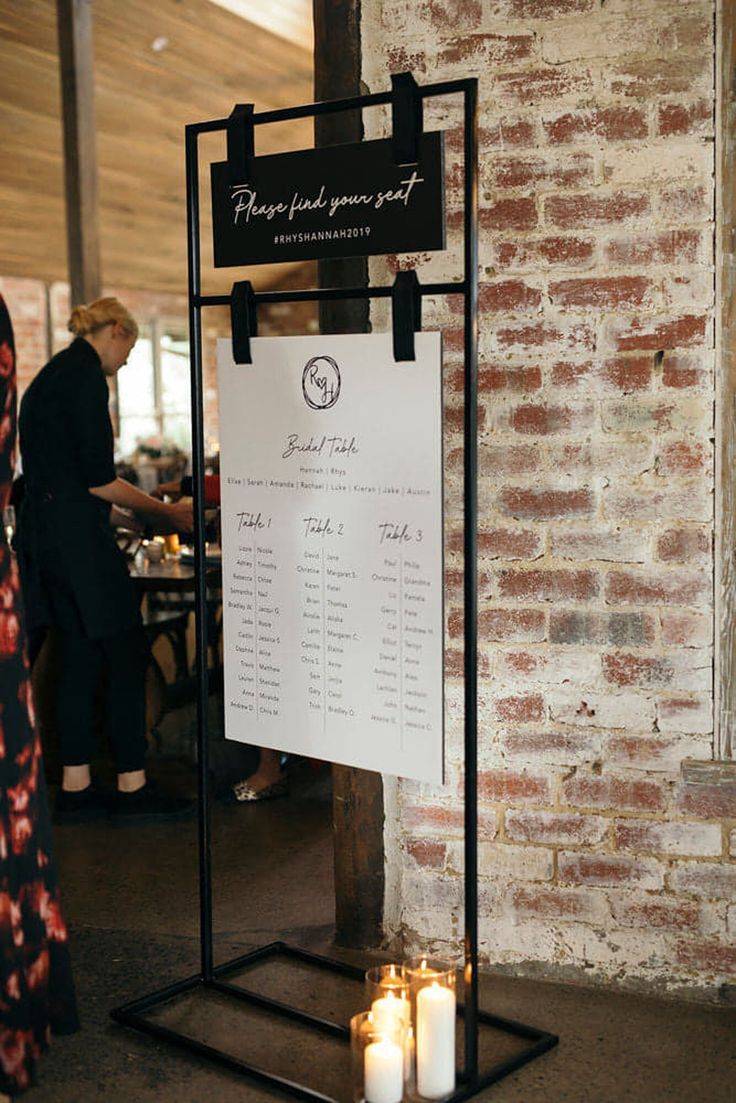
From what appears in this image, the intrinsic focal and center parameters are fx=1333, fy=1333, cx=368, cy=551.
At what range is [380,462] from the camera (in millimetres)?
2244

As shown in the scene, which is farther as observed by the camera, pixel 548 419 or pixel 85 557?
pixel 85 557

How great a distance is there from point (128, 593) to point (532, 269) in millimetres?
1697

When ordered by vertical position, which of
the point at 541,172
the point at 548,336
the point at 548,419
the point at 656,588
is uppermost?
the point at 541,172

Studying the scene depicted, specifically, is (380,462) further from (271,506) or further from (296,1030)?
(296,1030)

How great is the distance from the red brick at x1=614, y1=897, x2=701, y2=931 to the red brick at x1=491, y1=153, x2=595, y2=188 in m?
1.37

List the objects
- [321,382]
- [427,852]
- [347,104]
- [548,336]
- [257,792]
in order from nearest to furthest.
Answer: [347,104]
[321,382]
[548,336]
[427,852]
[257,792]

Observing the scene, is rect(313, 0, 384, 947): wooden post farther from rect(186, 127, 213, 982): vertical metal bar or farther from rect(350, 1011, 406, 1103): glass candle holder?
rect(350, 1011, 406, 1103): glass candle holder

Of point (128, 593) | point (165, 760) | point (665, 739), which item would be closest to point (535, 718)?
point (665, 739)

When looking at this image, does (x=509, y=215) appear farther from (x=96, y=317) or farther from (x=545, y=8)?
(x=96, y=317)

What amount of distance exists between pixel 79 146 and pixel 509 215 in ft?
16.2

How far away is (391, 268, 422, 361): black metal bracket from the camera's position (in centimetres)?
214

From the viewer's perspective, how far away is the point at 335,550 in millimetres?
2332

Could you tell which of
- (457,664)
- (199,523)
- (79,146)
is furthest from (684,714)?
(79,146)

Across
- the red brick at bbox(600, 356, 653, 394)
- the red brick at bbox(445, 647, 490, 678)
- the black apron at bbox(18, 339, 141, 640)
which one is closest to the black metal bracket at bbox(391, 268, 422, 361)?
the red brick at bbox(600, 356, 653, 394)
